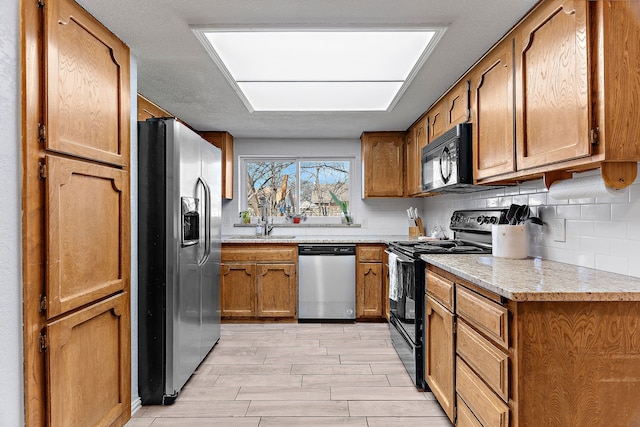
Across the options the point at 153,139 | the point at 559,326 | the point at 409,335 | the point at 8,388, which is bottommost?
the point at 409,335

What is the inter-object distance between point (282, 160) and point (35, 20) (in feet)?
10.7

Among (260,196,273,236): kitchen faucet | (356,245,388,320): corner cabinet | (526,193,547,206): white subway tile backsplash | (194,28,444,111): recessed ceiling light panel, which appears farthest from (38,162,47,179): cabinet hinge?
(260,196,273,236): kitchen faucet

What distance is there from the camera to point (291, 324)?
3840 mm

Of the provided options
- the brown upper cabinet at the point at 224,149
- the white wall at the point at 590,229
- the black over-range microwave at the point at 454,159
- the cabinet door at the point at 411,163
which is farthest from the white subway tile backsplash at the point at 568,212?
the brown upper cabinet at the point at 224,149

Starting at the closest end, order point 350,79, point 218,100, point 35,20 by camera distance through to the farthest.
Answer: point 35,20 < point 350,79 < point 218,100

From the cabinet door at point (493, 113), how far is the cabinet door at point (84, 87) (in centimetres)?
206

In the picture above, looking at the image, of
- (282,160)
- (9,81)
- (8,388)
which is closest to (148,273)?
(8,388)

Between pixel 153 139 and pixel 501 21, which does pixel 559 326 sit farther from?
pixel 153 139

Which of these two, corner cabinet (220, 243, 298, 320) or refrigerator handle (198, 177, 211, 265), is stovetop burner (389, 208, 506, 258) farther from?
refrigerator handle (198, 177, 211, 265)

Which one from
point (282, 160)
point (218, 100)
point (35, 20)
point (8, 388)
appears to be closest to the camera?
point (8, 388)

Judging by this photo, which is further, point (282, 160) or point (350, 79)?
point (282, 160)

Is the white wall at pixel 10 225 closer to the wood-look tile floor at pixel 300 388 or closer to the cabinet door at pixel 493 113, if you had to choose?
the wood-look tile floor at pixel 300 388

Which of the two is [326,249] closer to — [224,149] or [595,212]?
[224,149]

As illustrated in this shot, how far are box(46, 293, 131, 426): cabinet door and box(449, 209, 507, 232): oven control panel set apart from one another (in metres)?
2.30
